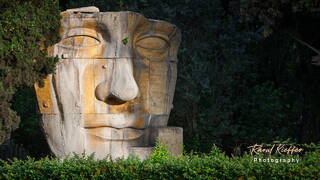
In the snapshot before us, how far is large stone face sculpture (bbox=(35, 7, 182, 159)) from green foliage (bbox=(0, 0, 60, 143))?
1.81 feet

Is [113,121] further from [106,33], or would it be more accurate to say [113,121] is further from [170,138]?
[106,33]

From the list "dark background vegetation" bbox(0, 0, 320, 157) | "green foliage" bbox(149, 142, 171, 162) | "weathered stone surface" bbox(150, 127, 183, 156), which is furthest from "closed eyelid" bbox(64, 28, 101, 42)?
"dark background vegetation" bbox(0, 0, 320, 157)

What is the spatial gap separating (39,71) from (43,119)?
42.1 inches

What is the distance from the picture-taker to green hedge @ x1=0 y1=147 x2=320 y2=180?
10234mm

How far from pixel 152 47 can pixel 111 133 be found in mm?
1844

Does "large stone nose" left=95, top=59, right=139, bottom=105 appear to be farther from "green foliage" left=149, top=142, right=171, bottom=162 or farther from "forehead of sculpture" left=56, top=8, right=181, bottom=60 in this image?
"green foliage" left=149, top=142, right=171, bottom=162

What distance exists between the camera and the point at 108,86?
1434 cm

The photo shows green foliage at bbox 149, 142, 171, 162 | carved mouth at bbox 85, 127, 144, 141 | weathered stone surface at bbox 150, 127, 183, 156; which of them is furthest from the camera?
carved mouth at bbox 85, 127, 144, 141

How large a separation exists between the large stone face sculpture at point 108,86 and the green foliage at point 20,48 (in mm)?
553

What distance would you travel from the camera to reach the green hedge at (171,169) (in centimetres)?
1023

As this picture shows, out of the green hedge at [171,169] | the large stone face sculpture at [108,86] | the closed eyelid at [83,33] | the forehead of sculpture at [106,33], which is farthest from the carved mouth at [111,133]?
the green hedge at [171,169]

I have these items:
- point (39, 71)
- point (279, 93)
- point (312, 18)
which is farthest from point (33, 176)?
point (279, 93)

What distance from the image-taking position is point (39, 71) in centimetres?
1369

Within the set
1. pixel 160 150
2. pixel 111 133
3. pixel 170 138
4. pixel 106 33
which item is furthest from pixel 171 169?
pixel 106 33
